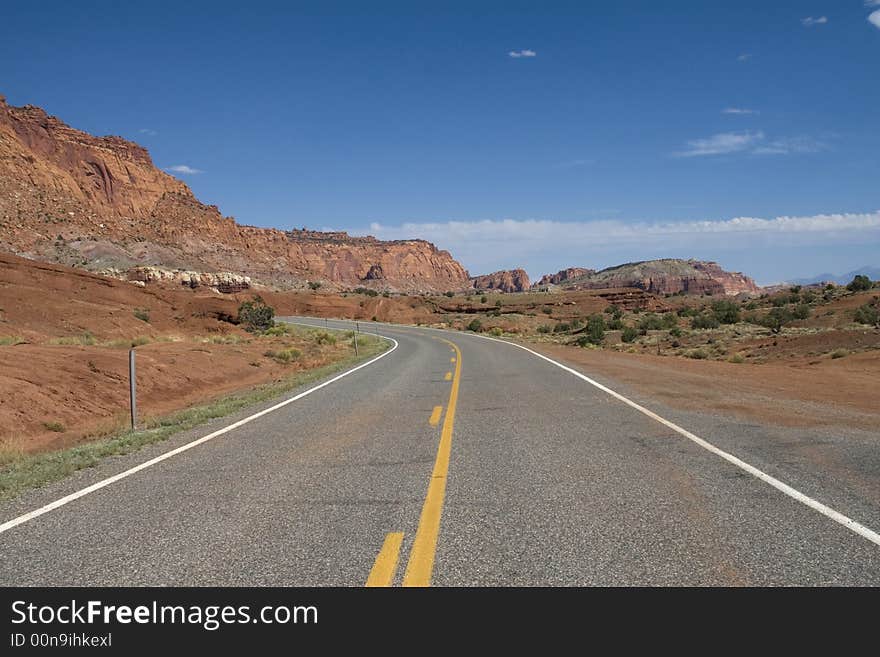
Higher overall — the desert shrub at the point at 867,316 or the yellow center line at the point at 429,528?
the desert shrub at the point at 867,316

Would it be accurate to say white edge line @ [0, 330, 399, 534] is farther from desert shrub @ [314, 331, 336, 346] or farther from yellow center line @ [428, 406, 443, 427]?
desert shrub @ [314, 331, 336, 346]

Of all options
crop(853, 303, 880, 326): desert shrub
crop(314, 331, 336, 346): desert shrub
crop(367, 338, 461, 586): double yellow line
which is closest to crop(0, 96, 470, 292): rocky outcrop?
crop(314, 331, 336, 346): desert shrub

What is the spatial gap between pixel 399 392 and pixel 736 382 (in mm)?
8367

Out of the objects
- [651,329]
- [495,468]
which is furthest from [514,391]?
[651,329]

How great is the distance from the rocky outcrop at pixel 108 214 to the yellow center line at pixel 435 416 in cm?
7214

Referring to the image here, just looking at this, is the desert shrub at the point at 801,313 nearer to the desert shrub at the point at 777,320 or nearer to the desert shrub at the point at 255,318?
the desert shrub at the point at 777,320

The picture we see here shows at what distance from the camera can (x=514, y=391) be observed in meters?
14.4

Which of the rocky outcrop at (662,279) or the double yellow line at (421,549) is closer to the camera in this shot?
the double yellow line at (421,549)

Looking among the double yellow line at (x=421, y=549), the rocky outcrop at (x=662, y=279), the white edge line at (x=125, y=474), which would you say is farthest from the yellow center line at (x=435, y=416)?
the rocky outcrop at (x=662, y=279)

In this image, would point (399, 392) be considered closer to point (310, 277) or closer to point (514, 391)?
point (514, 391)

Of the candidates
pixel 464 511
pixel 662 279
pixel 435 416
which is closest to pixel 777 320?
pixel 435 416

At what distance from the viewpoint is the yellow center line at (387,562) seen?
3.97 m

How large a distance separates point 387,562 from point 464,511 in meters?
1.27
